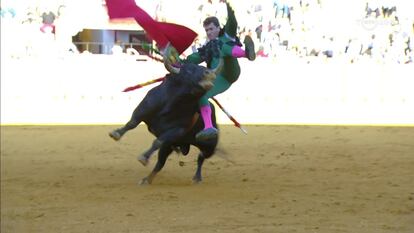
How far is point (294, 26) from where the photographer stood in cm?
1619

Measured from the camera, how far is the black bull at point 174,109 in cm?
597

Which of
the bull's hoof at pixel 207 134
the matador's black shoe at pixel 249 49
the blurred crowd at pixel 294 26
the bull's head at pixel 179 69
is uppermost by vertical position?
the matador's black shoe at pixel 249 49

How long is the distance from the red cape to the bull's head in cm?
15

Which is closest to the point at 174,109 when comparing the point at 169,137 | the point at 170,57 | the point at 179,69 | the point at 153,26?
the point at 169,137

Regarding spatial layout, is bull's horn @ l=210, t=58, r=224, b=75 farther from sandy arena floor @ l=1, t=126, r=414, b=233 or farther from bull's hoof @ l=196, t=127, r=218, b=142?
sandy arena floor @ l=1, t=126, r=414, b=233

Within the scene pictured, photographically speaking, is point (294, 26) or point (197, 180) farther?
point (294, 26)

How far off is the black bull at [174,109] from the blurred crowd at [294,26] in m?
5.70

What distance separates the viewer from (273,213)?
212 inches

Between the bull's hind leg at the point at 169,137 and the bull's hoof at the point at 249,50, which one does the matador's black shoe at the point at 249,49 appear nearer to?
the bull's hoof at the point at 249,50

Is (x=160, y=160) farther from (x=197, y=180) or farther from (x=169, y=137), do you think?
(x=169, y=137)

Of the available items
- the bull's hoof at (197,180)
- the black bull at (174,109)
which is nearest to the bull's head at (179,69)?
the black bull at (174,109)

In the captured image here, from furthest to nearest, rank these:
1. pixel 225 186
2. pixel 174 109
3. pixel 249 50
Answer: pixel 225 186, pixel 174 109, pixel 249 50

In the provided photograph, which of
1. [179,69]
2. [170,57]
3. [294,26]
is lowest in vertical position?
[294,26]

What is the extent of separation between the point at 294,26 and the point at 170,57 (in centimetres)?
1058
